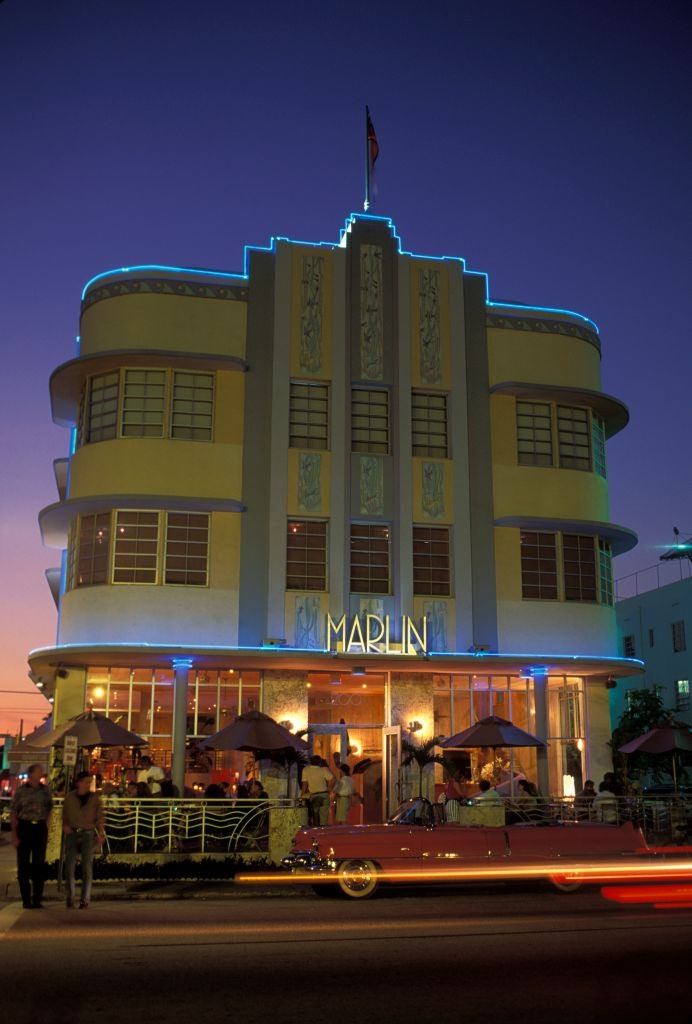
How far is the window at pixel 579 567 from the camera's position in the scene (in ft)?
90.5

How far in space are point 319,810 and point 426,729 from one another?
5641 mm

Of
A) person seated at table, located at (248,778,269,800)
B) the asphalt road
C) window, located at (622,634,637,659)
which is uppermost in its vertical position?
window, located at (622,634,637,659)

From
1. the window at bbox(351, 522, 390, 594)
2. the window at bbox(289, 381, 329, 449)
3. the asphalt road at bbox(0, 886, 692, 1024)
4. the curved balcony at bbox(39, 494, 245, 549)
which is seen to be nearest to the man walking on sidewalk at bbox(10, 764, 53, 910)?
the asphalt road at bbox(0, 886, 692, 1024)

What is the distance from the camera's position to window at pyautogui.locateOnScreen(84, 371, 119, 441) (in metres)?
26.3

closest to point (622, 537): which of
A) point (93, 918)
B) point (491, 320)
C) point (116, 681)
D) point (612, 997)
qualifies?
point (491, 320)

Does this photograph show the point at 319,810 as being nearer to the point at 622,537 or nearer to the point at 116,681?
the point at 116,681

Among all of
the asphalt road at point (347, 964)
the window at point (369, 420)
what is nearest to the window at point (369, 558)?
the window at point (369, 420)

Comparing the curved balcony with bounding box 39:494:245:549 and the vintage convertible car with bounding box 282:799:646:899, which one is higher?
the curved balcony with bounding box 39:494:245:549

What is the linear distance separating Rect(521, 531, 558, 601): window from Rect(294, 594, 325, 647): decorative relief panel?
5261mm

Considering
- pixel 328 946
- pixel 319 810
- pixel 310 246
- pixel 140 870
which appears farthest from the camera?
pixel 310 246

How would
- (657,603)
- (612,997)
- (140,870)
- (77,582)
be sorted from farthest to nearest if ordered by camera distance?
1. (657,603)
2. (77,582)
3. (140,870)
4. (612,997)

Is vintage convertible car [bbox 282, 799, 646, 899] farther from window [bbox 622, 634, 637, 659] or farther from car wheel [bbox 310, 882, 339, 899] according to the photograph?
window [bbox 622, 634, 637, 659]

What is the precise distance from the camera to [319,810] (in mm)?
21453

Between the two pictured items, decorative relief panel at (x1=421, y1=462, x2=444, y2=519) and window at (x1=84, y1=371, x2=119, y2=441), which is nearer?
window at (x1=84, y1=371, x2=119, y2=441)
